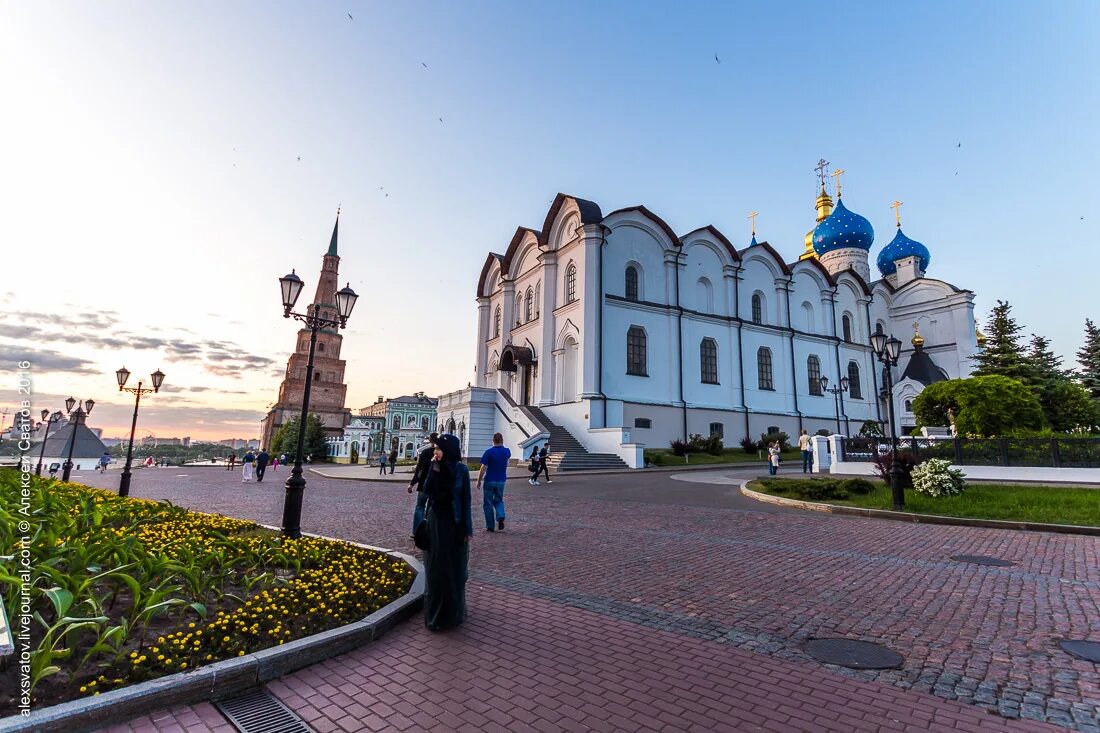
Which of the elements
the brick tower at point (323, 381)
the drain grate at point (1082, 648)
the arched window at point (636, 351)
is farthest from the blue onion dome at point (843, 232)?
the brick tower at point (323, 381)

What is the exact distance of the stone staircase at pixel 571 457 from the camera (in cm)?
2577

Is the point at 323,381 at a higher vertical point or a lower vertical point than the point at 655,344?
higher

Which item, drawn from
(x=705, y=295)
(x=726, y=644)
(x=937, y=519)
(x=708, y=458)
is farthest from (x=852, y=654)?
(x=705, y=295)

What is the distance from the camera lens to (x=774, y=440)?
33.4m

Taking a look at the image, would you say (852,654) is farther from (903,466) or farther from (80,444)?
(80,444)

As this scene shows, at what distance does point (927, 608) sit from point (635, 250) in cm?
3030

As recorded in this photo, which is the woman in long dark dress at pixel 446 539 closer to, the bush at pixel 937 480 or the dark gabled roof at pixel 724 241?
the bush at pixel 937 480

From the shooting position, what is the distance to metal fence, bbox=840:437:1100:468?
1641 centimetres

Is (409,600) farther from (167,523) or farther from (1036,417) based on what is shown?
(1036,417)

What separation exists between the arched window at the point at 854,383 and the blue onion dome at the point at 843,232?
1593cm

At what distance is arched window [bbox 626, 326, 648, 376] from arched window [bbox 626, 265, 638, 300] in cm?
217

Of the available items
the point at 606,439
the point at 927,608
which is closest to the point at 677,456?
the point at 606,439

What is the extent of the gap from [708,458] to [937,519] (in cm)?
1968

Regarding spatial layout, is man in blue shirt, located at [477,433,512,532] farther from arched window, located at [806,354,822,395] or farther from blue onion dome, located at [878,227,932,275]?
blue onion dome, located at [878,227,932,275]
